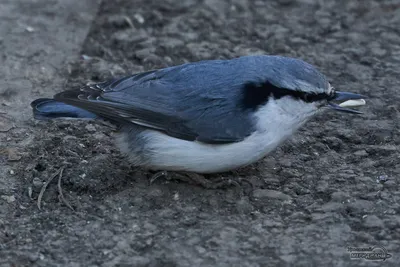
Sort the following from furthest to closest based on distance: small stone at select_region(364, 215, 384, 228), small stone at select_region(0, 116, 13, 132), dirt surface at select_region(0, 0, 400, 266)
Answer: small stone at select_region(0, 116, 13, 132) → small stone at select_region(364, 215, 384, 228) → dirt surface at select_region(0, 0, 400, 266)

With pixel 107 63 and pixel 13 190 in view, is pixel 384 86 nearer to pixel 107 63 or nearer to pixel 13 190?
pixel 107 63

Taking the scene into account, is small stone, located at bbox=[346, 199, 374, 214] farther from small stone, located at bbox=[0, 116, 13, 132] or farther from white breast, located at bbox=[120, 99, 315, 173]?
small stone, located at bbox=[0, 116, 13, 132]

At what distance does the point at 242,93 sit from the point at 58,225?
3.95 feet

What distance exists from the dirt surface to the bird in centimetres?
24

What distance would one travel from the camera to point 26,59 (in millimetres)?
5895

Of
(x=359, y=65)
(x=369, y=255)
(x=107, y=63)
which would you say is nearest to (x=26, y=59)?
(x=107, y=63)

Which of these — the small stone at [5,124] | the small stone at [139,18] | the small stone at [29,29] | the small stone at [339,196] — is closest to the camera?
the small stone at [339,196]

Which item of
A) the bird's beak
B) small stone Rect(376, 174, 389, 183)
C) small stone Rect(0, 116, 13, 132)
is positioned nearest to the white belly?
the bird's beak

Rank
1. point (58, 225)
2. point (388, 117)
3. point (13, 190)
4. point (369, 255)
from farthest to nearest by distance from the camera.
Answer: point (388, 117) → point (13, 190) → point (58, 225) → point (369, 255)

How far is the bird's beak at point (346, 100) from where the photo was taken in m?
4.40

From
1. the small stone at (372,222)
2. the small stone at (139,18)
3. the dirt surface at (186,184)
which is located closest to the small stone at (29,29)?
the dirt surface at (186,184)

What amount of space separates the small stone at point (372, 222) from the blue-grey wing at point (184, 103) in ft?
2.51

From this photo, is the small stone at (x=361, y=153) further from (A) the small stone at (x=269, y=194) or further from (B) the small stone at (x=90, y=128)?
(B) the small stone at (x=90, y=128)

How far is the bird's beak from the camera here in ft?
14.4
